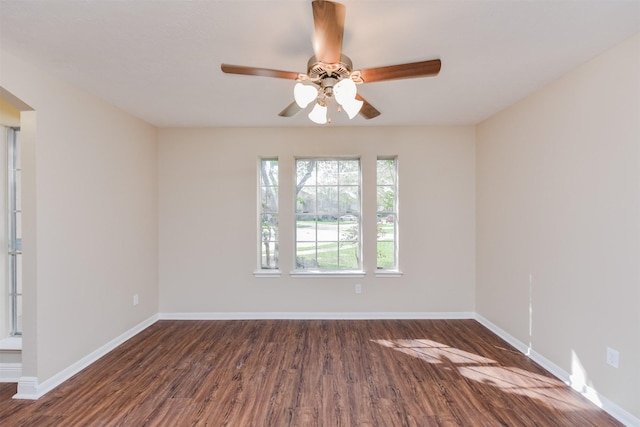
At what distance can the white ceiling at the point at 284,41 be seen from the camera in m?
1.54

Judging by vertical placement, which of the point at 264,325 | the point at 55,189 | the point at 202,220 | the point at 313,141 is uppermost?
the point at 313,141

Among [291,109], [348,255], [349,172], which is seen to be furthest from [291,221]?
[291,109]

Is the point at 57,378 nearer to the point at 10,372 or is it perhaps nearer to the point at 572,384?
the point at 10,372

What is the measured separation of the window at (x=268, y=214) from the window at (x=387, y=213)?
137 cm

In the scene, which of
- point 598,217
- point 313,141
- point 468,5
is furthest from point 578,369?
point 313,141

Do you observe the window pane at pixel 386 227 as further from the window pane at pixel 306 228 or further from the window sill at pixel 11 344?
the window sill at pixel 11 344

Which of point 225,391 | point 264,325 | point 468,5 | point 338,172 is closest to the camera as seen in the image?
point 468,5

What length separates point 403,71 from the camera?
157cm

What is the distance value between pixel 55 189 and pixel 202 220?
1538 mm

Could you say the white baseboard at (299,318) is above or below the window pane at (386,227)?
below

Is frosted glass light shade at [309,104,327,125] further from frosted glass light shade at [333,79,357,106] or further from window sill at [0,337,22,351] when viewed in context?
window sill at [0,337,22,351]

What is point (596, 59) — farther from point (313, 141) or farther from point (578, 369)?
point (313, 141)

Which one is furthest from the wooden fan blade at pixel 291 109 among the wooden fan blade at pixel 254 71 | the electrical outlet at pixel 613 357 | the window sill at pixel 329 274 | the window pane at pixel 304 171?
the electrical outlet at pixel 613 357

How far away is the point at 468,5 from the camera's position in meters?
1.52
